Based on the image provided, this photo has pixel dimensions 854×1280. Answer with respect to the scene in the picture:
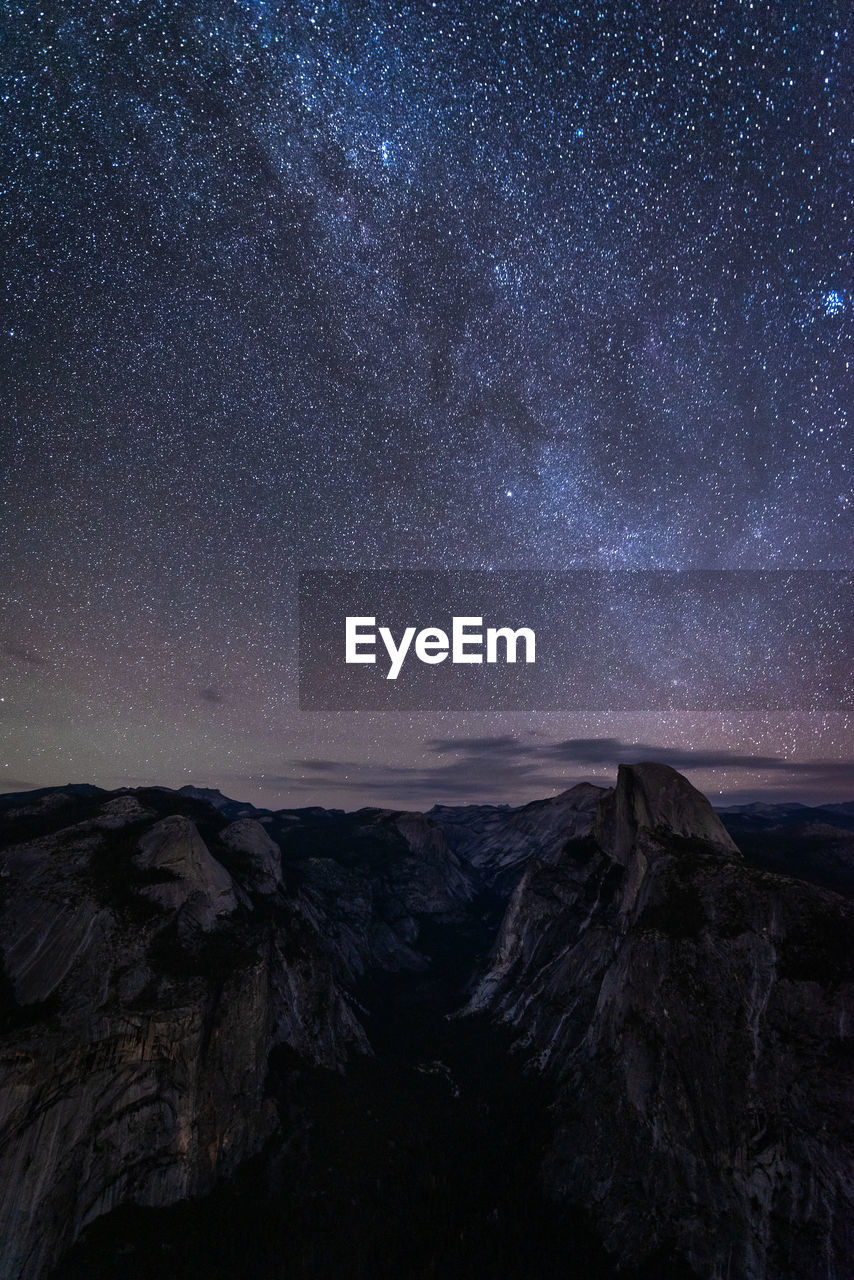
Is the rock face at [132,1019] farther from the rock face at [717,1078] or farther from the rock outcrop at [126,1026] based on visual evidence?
the rock face at [717,1078]

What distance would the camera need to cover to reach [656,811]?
3573 inches

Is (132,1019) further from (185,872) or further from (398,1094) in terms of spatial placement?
(398,1094)

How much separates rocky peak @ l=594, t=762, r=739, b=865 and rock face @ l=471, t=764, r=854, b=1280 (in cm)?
899

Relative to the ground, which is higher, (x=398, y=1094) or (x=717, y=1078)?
(x=717, y=1078)

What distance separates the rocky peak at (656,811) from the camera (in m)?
88.2

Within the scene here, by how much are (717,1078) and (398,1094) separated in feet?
166

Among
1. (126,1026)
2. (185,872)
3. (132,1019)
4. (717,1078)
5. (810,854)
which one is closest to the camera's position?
(717,1078)

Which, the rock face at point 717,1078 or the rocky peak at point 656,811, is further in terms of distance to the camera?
the rocky peak at point 656,811

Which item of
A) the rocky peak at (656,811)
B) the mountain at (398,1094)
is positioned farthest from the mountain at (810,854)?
the mountain at (398,1094)

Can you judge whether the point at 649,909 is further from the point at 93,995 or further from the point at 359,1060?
the point at 93,995

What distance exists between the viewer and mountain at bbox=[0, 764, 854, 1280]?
46531 mm

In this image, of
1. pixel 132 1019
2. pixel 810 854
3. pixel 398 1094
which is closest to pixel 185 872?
pixel 132 1019

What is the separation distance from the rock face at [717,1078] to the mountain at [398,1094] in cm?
22

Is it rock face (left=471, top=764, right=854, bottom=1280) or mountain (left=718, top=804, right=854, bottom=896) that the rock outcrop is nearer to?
rock face (left=471, top=764, right=854, bottom=1280)
